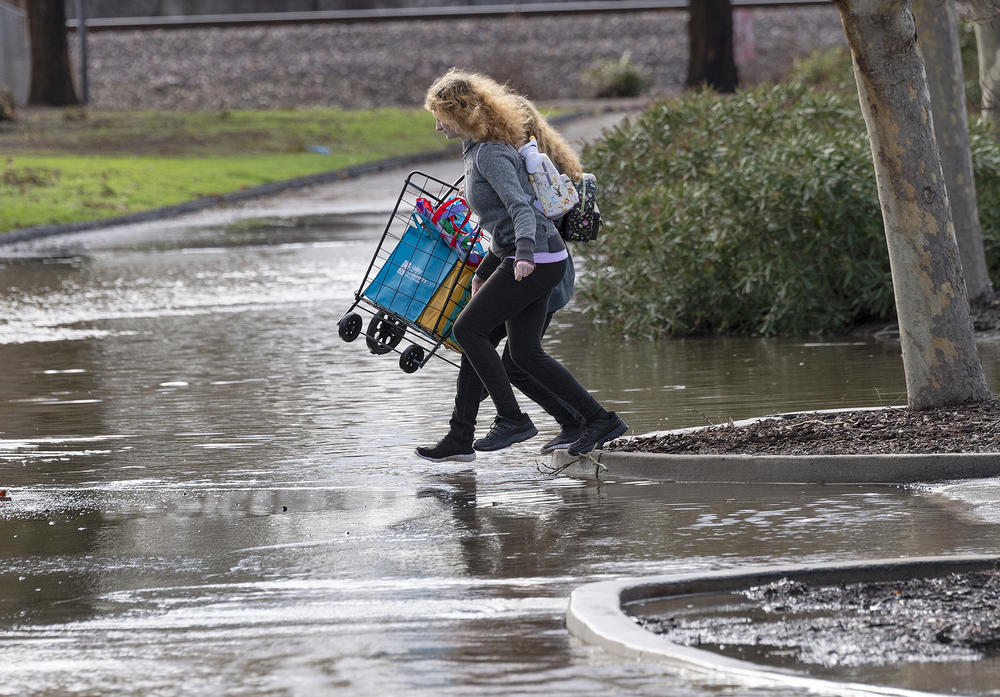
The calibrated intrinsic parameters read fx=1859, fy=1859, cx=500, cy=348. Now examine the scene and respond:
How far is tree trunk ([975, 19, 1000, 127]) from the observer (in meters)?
17.3

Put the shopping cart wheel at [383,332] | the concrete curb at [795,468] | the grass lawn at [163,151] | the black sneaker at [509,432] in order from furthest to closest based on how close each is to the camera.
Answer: the grass lawn at [163,151] < the shopping cart wheel at [383,332] < the black sneaker at [509,432] < the concrete curb at [795,468]

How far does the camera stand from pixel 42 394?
1227 cm

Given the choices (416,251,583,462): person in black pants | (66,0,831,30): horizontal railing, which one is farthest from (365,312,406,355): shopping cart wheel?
(66,0,831,30): horizontal railing

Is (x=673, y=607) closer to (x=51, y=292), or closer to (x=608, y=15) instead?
(x=51, y=292)

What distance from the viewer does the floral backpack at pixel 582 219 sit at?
8648mm

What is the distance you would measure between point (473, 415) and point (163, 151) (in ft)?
106

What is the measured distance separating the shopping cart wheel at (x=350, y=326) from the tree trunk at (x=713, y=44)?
41091mm

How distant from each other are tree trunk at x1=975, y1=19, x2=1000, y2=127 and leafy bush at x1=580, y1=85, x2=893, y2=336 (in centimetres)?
200

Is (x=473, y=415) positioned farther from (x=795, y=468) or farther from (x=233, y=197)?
(x=233, y=197)

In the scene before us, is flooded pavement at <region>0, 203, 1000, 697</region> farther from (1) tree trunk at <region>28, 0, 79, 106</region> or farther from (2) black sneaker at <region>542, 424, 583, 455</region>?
(1) tree trunk at <region>28, 0, 79, 106</region>

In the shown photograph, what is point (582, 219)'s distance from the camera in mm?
8656

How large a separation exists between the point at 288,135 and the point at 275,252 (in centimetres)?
2183

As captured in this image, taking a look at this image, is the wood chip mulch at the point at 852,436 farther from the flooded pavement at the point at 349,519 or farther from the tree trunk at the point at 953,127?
the tree trunk at the point at 953,127

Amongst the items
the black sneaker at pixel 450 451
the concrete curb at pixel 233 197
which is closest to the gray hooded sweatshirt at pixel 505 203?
the black sneaker at pixel 450 451
